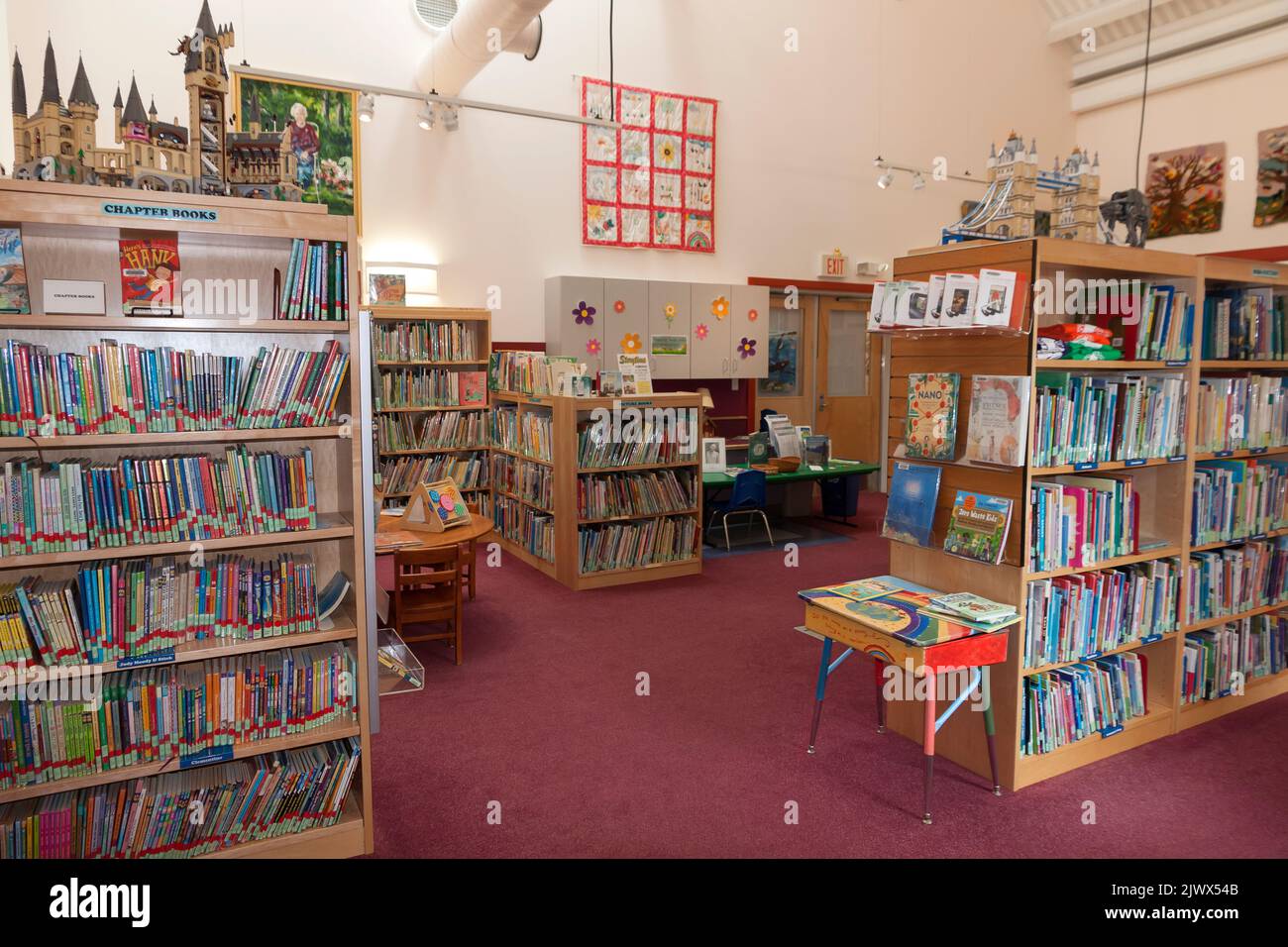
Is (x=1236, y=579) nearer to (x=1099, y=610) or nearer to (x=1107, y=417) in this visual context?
(x=1099, y=610)

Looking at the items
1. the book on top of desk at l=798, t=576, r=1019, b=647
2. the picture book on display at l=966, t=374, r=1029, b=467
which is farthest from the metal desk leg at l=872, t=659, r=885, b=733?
the picture book on display at l=966, t=374, r=1029, b=467

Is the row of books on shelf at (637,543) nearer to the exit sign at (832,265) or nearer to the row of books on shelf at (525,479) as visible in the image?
the row of books on shelf at (525,479)

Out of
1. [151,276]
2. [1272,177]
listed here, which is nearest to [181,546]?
[151,276]

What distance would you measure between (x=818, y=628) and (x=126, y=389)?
2586 millimetres

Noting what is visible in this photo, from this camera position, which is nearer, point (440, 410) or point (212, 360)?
point (212, 360)

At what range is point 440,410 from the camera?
780cm

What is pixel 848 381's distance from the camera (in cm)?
1112

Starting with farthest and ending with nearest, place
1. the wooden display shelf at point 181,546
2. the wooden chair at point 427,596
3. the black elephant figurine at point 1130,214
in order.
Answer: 1. the wooden chair at point 427,596
2. the black elephant figurine at point 1130,214
3. the wooden display shelf at point 181,546

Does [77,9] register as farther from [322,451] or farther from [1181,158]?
[1181,158]

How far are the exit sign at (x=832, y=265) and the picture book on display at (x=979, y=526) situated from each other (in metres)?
7.45

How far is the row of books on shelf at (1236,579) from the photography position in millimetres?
3973

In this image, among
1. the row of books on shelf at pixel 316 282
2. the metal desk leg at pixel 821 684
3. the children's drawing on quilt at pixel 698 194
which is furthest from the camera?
the children's drawing on quilt at pixel 698 194

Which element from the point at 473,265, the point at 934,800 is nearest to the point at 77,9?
the point at 473,265

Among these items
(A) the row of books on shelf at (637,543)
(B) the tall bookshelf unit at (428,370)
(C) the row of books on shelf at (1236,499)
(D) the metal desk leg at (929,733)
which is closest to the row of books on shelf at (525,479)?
(B) the tall bookshelf unit at (428,370)
